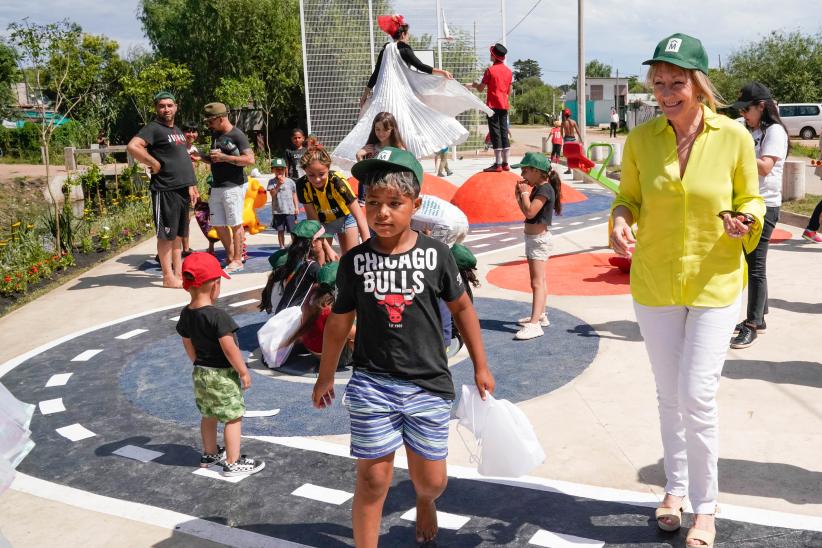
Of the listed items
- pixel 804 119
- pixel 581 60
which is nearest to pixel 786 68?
pixel 804 119

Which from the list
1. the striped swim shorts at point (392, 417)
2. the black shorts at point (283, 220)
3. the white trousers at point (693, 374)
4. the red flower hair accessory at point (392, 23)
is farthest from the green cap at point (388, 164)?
the red flower hair accessory at point (392, 23)

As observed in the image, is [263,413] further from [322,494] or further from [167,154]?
[167,154]

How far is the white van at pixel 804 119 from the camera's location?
1460 inches

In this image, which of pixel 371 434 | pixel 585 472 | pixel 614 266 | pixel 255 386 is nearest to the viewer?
pixel 371 434

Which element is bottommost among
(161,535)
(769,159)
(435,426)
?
(161,535)

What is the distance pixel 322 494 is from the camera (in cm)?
417

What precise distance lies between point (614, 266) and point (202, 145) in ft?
67.9

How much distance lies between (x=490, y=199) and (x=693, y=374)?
1099 centimetres

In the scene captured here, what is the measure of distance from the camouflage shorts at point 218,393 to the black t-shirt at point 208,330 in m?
0.05

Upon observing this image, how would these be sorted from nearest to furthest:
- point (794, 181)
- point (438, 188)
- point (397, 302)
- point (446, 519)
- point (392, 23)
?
point (397, 302), point (446, 519), point (392, 23), point (794, 181), point (438, 188)

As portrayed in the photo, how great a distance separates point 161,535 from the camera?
12.6 ft

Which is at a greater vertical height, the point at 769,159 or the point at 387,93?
the point at 387,93

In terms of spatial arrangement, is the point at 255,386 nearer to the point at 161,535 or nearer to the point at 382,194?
the point at 161,535

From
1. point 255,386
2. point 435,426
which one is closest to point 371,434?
point 435,426
